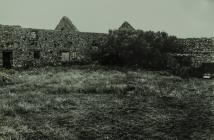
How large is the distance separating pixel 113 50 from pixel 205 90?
1309 cm

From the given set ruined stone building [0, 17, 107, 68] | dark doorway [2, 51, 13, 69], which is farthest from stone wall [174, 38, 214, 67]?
dark doorway [2, 51, 13, 69]

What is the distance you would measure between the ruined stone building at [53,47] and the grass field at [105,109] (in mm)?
6563

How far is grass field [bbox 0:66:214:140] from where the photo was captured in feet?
35.6

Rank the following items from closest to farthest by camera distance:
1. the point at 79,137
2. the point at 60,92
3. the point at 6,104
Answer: the point at 79,137 < the point at 6,104 < the point at 60,92

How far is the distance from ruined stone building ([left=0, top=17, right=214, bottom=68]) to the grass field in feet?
21.5

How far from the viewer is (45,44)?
1220 inches

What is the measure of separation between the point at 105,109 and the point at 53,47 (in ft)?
60.3

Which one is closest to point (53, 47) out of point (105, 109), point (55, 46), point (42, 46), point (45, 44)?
point (55, 46)

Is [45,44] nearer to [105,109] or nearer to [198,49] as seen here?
[198,49]

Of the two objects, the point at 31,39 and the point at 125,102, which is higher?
the point at 31,39

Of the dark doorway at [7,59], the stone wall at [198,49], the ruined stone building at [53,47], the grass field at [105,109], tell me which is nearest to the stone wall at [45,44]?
the ruined stone building at [53,47]

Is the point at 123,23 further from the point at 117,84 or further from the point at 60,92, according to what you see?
the point at 60,92

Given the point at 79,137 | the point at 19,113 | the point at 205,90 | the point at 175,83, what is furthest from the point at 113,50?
the point at 79,137

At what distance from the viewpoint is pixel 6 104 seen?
14.7 meters
